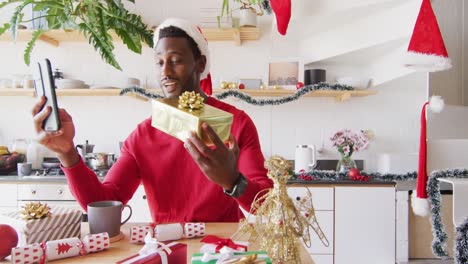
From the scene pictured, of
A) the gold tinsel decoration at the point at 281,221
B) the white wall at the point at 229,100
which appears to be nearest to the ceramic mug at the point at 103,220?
the gold tinsel decoration at the point at 281,221

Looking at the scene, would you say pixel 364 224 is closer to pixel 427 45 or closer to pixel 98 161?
pixel 427 45

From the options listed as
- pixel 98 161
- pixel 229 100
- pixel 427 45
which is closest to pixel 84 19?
pixel 98 161

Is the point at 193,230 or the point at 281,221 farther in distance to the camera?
the point at 193,230

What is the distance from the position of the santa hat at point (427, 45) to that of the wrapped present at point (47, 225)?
1.91m

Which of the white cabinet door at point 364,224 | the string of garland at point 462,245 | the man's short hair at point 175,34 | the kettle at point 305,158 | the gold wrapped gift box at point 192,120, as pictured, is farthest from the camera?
the kettle at point 305,158

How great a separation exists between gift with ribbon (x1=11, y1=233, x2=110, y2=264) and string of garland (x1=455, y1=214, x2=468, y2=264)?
63.1 inches

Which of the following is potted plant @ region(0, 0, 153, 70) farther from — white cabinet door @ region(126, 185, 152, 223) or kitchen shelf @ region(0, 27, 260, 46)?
kitchen shelf @ region(0, 27, 260, 46)

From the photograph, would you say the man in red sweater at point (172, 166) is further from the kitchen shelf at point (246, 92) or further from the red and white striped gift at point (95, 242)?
the kitchen shelf at point (246, 92)

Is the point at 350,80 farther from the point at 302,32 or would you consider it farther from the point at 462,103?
the point at 462,103

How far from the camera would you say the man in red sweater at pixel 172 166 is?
86 cm

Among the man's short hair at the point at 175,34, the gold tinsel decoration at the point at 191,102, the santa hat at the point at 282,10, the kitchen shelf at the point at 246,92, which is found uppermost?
the santa hat at the point at 282,10

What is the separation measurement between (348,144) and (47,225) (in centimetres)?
218

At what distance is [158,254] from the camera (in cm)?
52

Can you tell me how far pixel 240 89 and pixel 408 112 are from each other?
1481 mm
